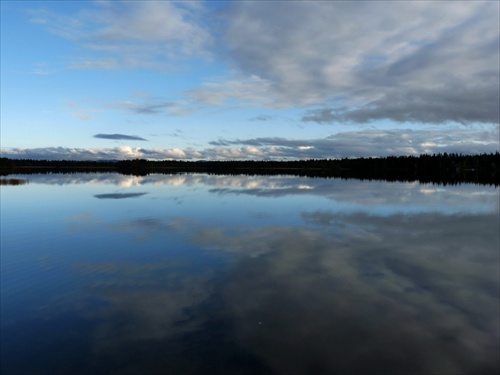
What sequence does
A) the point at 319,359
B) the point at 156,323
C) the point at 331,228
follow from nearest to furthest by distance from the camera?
1. the point at 319,359
2. the point at 156,323
3. the point at 331,228

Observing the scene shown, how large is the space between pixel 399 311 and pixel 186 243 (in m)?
10.9

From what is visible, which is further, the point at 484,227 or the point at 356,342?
the point at 484,227

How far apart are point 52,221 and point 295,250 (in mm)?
18316

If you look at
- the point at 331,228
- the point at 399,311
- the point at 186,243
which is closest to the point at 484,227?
the point at 331,228

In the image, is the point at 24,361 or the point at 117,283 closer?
the point at 24,361

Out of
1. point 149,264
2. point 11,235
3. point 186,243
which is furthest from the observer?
point 11,235

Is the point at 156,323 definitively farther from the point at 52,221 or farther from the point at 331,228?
the point at 52,221

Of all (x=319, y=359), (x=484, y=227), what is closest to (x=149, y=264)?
(x=319, y=359)

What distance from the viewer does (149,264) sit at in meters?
13.9

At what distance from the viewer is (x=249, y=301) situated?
10070 millimetres

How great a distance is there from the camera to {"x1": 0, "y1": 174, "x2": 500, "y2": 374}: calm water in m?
7.16

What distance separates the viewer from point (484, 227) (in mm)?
22688

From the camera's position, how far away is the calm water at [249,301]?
23.5ft

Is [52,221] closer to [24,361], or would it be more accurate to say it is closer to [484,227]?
[24,361]
